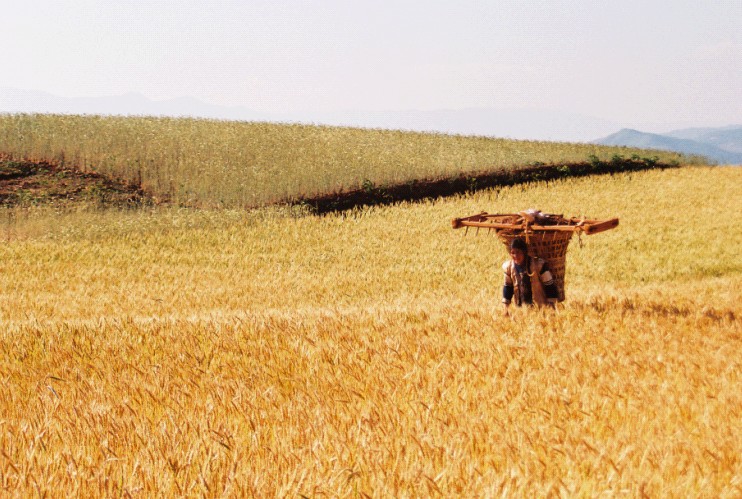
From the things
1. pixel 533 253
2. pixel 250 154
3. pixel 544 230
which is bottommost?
pixel 533 253

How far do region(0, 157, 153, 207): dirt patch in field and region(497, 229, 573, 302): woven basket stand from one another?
15716 millimetres

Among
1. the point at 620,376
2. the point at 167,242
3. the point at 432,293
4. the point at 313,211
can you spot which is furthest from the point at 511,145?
the point at 620,376

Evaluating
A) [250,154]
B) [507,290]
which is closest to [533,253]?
[507,290]

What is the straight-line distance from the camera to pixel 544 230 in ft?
23.5

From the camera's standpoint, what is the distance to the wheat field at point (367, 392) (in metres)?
3.12

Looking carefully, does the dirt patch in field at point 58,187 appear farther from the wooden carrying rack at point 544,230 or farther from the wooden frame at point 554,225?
the wooden carrying rack at point 544,230

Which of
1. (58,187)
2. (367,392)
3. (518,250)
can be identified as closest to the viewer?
(367,392)

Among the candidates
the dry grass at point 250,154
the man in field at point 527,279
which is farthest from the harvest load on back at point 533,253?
the dry grass at point 250,154

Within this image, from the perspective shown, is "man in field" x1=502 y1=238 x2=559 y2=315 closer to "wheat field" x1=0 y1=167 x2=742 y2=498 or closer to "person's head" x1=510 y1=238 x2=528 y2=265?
"person's head" x1=510 y1=238 x2=528 y2=265

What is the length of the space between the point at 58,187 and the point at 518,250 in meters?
18.6

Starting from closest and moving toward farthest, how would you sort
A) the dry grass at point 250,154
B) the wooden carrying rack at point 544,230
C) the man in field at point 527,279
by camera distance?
1. the wooden carrying rack at point 544,230
2. the man in field at point 527,279
3. the dry grass at point 250,154

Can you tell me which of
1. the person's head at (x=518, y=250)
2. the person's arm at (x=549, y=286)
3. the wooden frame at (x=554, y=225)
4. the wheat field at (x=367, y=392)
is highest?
the wooden frame at (x=554, y=225)

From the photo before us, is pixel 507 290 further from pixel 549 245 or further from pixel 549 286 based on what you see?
pixel 549 245

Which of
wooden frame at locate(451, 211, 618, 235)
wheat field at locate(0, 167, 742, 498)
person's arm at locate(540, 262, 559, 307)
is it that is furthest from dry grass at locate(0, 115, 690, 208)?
person's arm at locate(540, 262, 559, 307)
